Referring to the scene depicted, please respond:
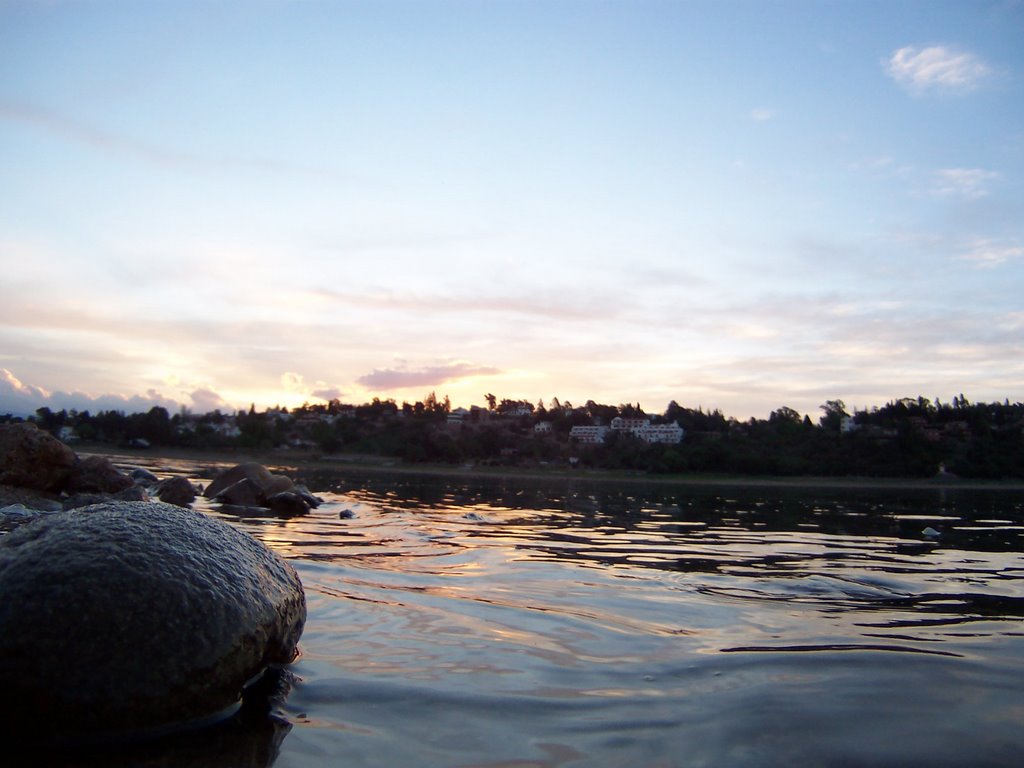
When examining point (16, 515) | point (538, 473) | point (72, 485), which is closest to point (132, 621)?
point (16, 515)

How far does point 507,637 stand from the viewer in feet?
17.2

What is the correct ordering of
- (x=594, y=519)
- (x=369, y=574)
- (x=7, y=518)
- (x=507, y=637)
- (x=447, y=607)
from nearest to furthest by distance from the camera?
(x=507, y=637) → (x=447, y=607) → (x=369, y=574) → (x=7, y=518) → (x=594, y=519)

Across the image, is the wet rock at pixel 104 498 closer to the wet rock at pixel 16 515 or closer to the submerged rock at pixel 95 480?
the submerged rock at pixel 95 480

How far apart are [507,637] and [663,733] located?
1.95 metres

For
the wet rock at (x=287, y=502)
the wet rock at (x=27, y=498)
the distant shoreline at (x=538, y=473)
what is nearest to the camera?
the wet rock at (x=27, y=498)

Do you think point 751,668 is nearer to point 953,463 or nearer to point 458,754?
point 458,754

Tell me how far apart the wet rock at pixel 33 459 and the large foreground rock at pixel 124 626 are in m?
10.9

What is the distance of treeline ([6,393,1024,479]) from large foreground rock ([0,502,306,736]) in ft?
221

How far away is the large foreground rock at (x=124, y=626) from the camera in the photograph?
10.9 feet

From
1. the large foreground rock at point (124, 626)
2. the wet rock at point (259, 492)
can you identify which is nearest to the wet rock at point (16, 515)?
the wet rock at point (259, 492)

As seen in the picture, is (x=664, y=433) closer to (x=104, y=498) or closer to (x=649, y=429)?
(x=649, y=429)

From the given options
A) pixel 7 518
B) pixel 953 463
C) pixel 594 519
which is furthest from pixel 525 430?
pixel 7 518

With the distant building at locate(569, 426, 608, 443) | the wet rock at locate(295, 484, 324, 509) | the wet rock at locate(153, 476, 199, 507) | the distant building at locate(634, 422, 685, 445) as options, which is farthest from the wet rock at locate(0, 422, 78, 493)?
the distant building at locate(569, 426, 608, 443)

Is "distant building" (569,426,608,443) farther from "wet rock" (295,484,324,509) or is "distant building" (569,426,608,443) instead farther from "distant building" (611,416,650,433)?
"wet rock" (295,484,324,509)
